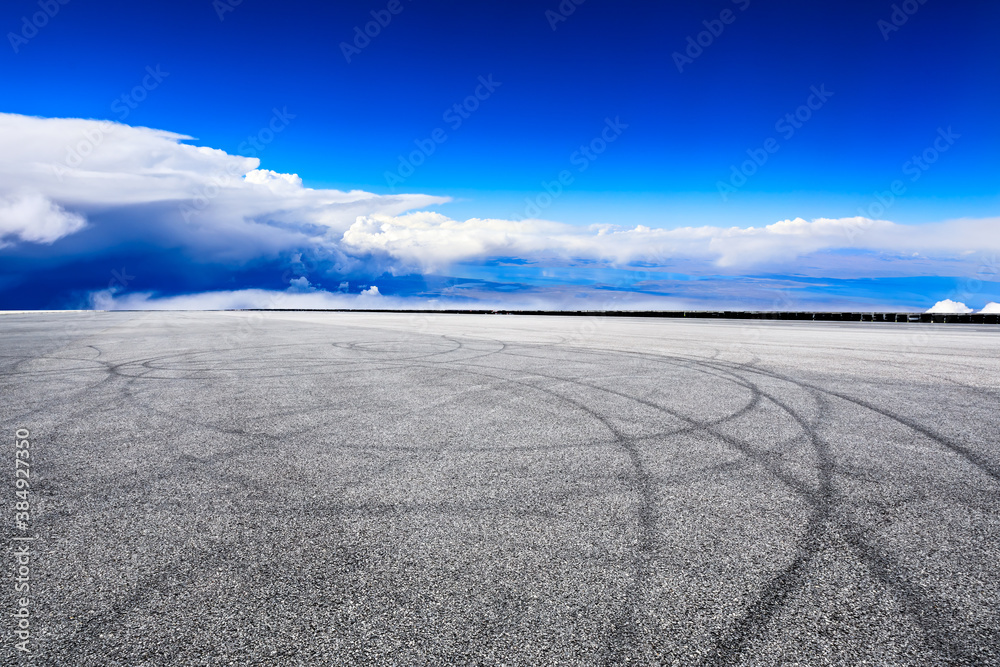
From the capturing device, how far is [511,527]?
376 cm

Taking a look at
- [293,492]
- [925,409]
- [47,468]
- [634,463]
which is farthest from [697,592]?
[925,409]

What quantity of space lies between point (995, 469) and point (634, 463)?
117 inches

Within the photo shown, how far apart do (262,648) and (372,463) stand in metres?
2.64

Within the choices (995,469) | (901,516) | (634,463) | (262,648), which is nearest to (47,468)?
(262,648)

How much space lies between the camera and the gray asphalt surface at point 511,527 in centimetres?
259

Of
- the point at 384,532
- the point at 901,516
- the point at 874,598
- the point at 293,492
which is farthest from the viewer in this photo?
the point at 293,492

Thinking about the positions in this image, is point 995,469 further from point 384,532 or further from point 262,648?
point 262,648

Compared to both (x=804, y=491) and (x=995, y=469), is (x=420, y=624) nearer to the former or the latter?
(x=804, y=491)

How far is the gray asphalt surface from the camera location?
259 cm

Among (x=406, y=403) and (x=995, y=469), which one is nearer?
(x=995, y=469)

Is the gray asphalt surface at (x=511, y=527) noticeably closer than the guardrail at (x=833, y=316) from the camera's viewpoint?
Yes

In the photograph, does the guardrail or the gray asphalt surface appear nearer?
the gray asphalt surface

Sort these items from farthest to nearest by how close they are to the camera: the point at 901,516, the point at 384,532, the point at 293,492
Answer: the point at 293,492 → the point at 901,516 → the point at 384,532

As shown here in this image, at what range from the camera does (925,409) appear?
743 cm
